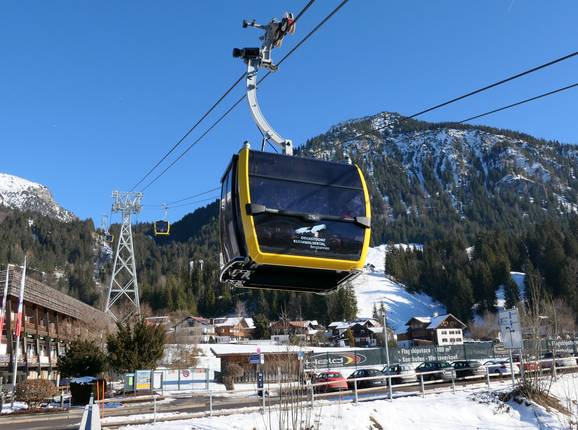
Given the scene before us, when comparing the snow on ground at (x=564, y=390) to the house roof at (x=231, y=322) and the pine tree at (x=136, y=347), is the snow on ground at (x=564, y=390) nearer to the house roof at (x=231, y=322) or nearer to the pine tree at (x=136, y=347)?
the pine tree at (x=136, y=347)

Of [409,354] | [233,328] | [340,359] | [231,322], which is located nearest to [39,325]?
[340,359]

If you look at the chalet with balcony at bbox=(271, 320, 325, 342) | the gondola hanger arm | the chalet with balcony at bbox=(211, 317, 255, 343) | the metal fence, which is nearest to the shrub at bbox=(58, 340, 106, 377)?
the metal fence

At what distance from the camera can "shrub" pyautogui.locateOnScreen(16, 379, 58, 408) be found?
2970 cm

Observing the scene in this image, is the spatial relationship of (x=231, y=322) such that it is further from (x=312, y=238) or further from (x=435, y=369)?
(x=312, y=238)

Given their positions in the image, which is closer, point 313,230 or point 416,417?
point 313,230

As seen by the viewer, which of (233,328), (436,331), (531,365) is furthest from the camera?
(233,328)

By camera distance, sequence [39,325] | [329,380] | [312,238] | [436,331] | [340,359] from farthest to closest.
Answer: [436,331], [39,325], [340,359], [329,380], [312,238]

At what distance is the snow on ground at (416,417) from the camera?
61.2 feet

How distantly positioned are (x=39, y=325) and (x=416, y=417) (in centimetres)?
4142

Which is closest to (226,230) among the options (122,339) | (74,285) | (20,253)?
(122,339)

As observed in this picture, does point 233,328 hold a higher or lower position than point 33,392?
higher

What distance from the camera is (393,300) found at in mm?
157625

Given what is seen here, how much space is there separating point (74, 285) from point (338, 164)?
172 metres

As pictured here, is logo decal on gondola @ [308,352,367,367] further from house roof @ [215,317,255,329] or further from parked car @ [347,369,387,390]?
house roof @ [215,317,255,329]
